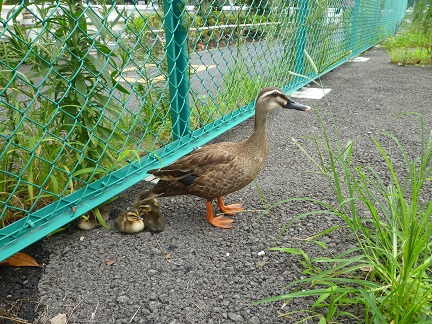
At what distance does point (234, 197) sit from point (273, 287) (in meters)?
1.10

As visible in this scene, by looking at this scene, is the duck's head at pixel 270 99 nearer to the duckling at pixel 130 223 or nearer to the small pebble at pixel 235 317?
the duckling at pixel 130 223

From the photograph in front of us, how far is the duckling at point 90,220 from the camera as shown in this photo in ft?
7.90

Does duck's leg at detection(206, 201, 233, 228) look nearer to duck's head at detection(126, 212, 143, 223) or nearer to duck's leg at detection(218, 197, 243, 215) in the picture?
duck's leg at detection(218, 197, 243, 215)

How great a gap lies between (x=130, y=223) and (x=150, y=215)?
6.0 inches

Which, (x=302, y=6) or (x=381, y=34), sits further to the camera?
(x=381, y=34)

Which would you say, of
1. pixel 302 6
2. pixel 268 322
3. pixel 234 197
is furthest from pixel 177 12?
pixel 302 6

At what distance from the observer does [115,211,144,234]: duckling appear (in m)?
2.36

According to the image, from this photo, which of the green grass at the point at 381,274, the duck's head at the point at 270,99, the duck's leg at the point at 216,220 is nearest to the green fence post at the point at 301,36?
the duck's head at the point at 270,99

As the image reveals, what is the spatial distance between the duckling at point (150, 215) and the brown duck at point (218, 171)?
63 mm

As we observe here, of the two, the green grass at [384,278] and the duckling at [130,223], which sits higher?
the green grass at [384,278]

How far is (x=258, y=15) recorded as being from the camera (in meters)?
4.64

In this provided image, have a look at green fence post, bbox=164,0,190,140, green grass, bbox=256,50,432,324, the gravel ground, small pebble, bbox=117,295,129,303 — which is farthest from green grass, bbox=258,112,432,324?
green fence post, bbox=164,0,190,140

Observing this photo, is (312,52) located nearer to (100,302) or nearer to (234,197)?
(234,197)

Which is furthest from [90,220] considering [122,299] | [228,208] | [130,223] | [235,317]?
[235,317]
